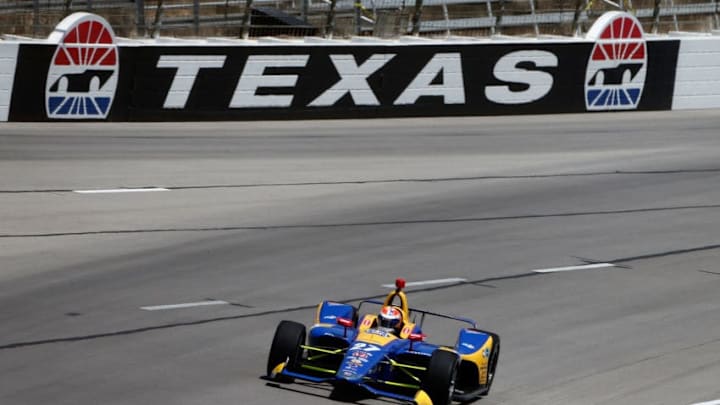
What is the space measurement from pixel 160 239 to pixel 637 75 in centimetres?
1946

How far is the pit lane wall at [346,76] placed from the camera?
1022 inches

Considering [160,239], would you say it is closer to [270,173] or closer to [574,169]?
[270,173]

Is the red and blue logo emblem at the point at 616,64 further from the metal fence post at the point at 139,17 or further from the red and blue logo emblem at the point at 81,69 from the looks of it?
the red and blue logo emblem at the point at 81,69

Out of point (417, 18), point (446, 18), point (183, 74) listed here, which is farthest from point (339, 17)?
point (183, 74)

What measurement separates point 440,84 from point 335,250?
14.6 metres

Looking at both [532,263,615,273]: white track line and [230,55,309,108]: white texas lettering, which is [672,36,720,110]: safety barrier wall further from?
[532,263,615,273]: white track line

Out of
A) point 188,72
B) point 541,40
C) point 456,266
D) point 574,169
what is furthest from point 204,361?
point 541,40

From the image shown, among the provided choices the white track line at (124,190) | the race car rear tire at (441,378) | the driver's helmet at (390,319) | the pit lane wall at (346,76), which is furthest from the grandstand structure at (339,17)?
the race car rear tire at (441,378)

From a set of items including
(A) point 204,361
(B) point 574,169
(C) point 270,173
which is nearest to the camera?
(A) point 204,361

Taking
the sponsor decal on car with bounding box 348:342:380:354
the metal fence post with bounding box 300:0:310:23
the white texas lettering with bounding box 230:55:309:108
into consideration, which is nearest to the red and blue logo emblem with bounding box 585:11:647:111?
the metal fence post with bounding box 300:0:310:23

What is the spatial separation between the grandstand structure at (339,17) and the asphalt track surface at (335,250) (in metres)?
2.98

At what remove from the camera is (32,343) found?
11.1 meters

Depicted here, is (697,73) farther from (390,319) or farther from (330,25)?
(390,319)

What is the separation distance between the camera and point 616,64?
32094mm
